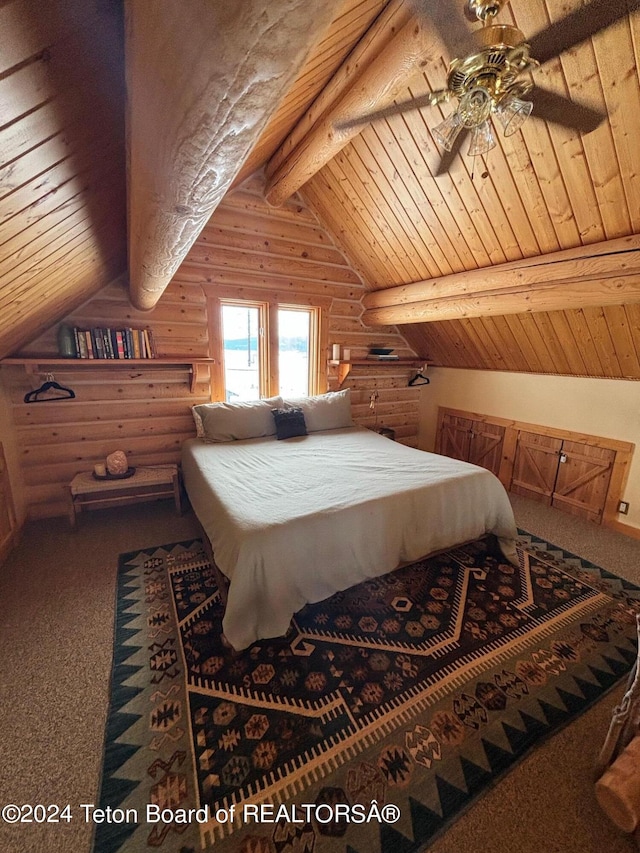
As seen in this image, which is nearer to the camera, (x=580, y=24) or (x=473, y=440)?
(x=580, y=24)

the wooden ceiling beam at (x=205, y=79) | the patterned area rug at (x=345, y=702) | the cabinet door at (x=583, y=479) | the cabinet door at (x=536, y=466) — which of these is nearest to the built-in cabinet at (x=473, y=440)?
the cabinet door at (x=536, y=466)

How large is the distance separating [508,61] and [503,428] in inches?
129

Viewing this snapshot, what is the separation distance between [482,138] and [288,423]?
2.42m

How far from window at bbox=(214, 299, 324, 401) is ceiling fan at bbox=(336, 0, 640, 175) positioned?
2343 mm

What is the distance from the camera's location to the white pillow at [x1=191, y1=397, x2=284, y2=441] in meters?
3.10

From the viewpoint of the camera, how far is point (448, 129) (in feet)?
4.83

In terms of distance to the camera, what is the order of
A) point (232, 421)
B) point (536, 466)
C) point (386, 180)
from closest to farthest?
point (386, 180)
point (232, 421)
point (536, 466)

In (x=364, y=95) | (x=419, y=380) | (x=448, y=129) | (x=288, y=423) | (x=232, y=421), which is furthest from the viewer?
(x=419, y=380)

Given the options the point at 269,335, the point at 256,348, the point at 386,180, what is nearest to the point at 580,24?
the point at 386,180

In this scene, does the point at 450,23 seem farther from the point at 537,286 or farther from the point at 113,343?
the point at 113,343

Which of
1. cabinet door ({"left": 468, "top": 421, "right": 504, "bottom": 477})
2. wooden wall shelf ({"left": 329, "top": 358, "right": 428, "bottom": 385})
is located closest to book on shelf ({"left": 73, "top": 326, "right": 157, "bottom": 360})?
wooden wall shelf ({"left": 329, "top": 358, "right": 428, "bottom": 385})

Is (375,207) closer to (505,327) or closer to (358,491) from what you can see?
(505,327)

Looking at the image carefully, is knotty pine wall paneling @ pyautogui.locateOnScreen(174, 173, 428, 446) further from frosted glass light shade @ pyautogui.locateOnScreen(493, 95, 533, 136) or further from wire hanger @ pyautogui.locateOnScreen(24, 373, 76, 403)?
frosted glass light shade @ pyautogui.locateOnScreen(493, 95, 533, 136)

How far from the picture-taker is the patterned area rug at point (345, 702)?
3.68 feet
